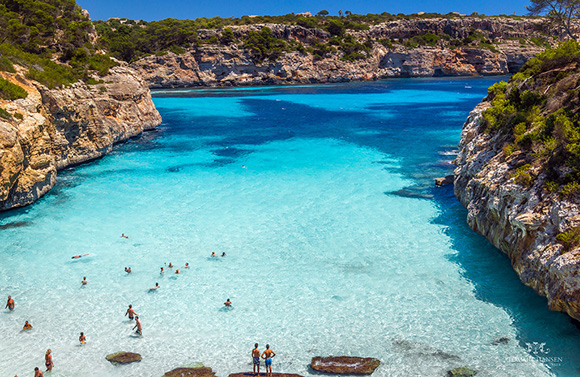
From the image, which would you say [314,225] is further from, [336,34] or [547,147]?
[336,34]

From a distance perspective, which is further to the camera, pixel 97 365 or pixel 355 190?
pixel 355 190

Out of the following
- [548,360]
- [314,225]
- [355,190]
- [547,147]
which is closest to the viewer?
[548,360]

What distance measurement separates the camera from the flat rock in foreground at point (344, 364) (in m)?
12.4

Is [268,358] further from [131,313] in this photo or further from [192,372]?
[131,313]

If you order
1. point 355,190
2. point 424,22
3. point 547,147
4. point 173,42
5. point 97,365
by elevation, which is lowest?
point 97,365

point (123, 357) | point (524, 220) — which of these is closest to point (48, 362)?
point (123, 357)

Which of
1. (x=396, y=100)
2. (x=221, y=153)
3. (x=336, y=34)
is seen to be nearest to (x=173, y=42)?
(x=336, y=34)

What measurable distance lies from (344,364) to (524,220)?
8101mm

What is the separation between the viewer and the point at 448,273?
17484 mm

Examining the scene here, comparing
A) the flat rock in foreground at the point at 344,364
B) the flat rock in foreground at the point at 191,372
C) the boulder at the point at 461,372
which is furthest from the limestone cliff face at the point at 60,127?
the boulder at the point at 461,372

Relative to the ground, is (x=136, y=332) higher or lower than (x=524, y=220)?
lower

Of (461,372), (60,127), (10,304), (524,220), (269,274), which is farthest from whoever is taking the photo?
(60,127)

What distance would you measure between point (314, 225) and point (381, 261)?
493 cm

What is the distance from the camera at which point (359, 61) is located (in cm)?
11694
